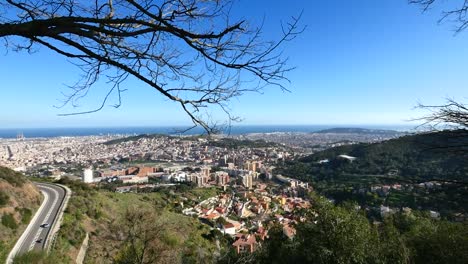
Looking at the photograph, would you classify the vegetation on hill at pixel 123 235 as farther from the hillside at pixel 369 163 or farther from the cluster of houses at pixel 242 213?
the hillside at pixel 369 163

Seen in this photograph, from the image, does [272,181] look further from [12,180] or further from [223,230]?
[12,180]

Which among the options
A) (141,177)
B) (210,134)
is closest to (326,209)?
(210,134)

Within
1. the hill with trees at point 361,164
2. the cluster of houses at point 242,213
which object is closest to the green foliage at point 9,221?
the cluster of houses at point 242,213

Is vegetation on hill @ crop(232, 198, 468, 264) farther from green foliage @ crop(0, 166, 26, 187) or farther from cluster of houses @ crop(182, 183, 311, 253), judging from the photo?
green foliage @ crop(0, 166, 26, 187)

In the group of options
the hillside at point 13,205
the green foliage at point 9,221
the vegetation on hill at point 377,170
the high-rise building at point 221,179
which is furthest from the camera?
the high-rise building at point 221,179

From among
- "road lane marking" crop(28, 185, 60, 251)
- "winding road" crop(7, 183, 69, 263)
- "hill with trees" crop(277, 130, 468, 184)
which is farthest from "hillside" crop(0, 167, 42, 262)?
"hill with trees" crop(277, 130, 468, 184)

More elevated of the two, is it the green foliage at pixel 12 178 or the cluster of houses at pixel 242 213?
the green foliage at pixel 12 178

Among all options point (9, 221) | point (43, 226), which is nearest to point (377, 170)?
point (43, 226)

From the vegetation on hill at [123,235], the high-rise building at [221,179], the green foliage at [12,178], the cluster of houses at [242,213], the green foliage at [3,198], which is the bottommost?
the high-rise building at [221,179]
